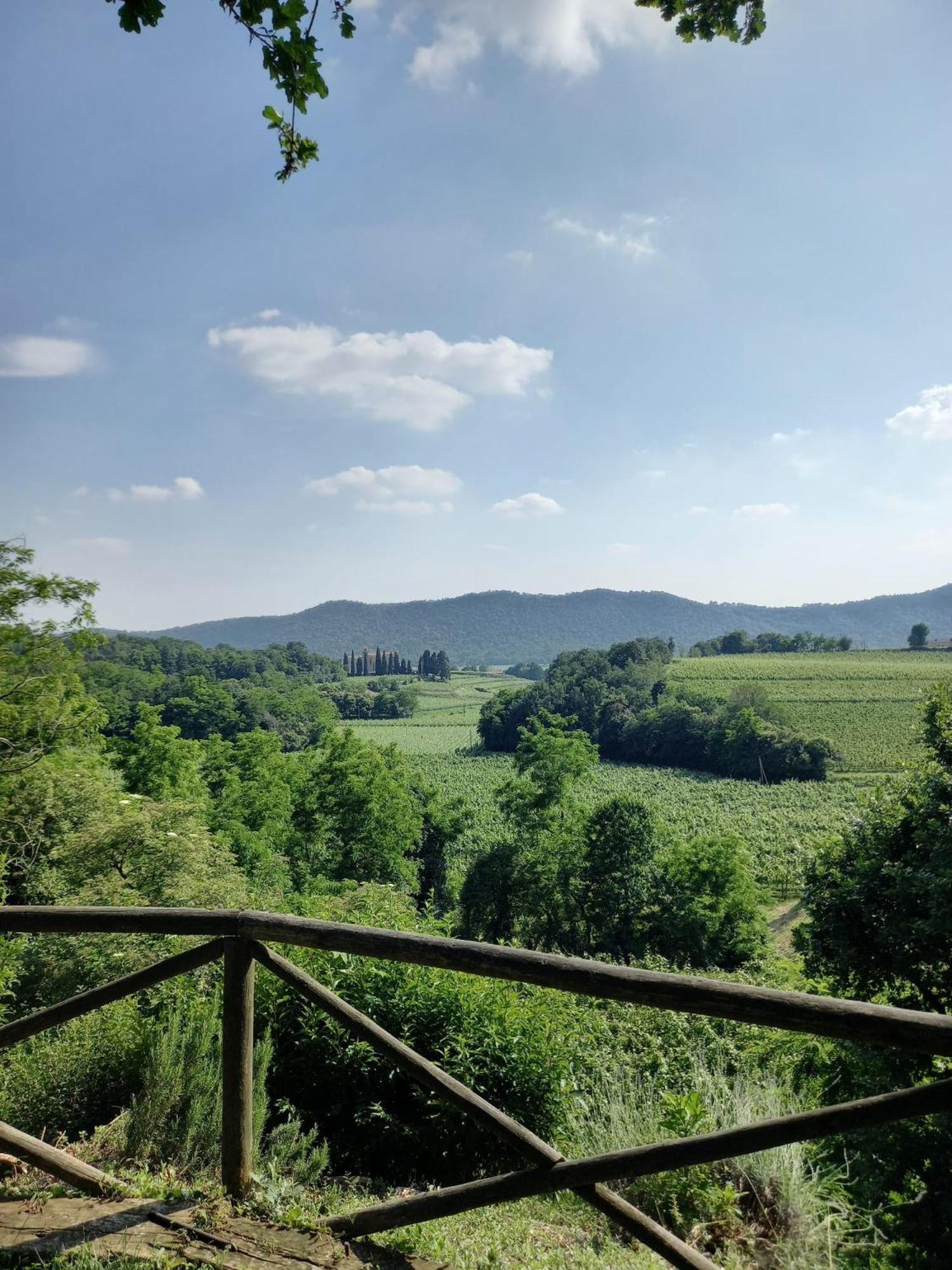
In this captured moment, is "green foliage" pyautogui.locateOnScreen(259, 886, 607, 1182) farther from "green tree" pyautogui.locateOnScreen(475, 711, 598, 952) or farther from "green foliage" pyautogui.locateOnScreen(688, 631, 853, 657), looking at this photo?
"green foliage" pyautogui.locateOnScreen(688, 631, 853, 657)

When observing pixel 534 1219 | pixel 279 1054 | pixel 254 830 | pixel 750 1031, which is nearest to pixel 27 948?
pixel 279 1054

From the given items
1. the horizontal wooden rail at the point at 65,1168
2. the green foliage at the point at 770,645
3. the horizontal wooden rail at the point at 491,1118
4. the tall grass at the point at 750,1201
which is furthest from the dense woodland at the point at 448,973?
the green foliage at the point at 770,645

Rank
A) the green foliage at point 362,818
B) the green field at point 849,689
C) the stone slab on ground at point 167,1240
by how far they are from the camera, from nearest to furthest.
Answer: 1. the stone slab on ground at point 167,1240
2. the green foliage at point 362,818
3. the green field at point 849,689

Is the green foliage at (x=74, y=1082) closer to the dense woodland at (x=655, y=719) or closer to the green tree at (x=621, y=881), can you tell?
the green tree at (x=621, y=881)

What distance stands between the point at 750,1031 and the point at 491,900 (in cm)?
1756

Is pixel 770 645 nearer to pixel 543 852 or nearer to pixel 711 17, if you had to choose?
pixel 543 852

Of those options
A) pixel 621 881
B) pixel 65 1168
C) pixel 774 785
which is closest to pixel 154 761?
pixel 621 881

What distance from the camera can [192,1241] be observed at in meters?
2.21

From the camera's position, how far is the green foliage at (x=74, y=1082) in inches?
163

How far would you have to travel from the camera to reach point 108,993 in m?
2.48

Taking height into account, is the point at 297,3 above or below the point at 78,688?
above

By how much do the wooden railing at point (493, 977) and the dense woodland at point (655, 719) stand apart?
59.3 m

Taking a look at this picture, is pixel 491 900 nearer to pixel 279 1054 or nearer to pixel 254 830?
pixel 254 830

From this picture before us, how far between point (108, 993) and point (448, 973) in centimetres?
331
